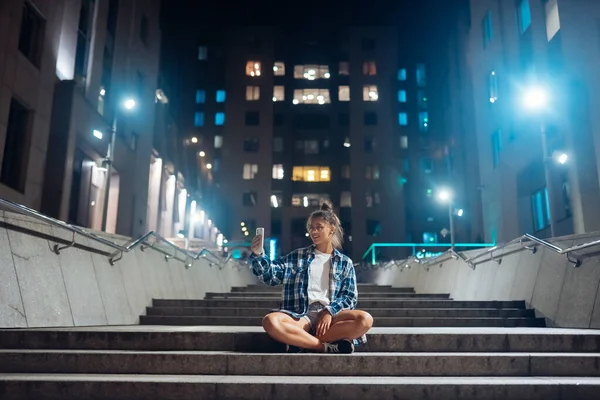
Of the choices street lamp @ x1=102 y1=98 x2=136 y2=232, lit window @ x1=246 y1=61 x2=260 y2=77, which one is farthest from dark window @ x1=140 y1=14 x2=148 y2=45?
lit window @ x1=246 y1=61 x2=260 y2=77

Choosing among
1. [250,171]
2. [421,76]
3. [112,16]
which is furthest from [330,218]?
[421,76]

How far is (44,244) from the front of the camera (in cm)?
622

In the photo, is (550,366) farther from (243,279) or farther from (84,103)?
(84,103)

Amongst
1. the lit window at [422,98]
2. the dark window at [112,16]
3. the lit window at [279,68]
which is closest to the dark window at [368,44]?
the lit window at [422,98]

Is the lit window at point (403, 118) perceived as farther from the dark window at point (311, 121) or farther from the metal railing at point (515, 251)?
→ the metal railing at point (515, 251)

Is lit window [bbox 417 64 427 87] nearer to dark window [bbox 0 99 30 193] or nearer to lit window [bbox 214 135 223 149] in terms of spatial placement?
lit window [bbox 214 135 223 149]

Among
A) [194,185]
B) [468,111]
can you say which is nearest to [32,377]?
[468,111]

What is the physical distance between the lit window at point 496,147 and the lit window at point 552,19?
6589 millimetres

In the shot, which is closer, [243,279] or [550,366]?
[550,366]

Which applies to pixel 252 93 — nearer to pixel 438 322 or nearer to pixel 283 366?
pixel 438 322

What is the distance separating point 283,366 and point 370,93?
1921 inches

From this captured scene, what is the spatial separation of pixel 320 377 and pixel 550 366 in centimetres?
218

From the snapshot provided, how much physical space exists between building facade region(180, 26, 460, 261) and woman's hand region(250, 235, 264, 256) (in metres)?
42.0

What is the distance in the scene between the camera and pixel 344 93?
52.5m
